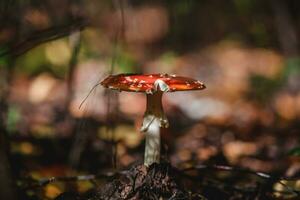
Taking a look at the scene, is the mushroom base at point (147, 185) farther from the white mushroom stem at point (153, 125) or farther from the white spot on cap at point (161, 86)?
the white spot on cap at point (161, 86)

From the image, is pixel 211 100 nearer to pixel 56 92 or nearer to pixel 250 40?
pixel 56 92

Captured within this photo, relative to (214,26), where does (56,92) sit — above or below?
below

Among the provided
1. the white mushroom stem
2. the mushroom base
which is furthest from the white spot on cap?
the mushroom base

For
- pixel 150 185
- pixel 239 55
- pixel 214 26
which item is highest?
pixel 214 26

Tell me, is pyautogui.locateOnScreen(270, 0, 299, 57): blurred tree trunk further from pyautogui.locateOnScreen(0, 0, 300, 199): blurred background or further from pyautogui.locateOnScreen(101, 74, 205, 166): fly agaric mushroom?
pyautogui.locateOnScreen(101, 74, 205, 166): fly agaric mushroom

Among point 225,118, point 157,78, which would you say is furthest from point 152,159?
point 225,118

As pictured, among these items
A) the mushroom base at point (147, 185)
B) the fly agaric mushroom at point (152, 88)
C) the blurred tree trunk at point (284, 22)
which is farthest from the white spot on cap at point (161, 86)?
the blurred tree trunk at point (284, 22)

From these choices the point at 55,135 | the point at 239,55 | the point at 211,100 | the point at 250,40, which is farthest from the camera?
the point at 250,40
